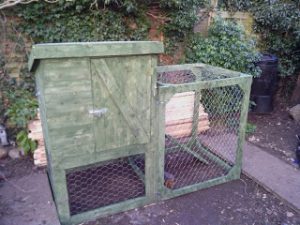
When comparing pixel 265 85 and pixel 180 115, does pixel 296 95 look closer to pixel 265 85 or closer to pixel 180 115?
pixel 265 85

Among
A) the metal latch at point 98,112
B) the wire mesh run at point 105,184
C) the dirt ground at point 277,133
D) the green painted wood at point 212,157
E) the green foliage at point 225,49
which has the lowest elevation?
the dirt ground at point 277,133

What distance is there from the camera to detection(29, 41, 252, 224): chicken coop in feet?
6.59

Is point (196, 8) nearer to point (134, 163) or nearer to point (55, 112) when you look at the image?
point (134, 163)

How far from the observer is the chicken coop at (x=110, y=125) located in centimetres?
201

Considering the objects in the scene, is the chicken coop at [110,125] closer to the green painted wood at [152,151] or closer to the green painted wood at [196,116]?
the green painted wood at [152,151]

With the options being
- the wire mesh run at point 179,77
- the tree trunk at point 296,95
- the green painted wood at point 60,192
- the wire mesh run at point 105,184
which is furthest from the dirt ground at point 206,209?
the tree trunk at point 296,95

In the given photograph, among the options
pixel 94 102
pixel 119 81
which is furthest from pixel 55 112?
pixel 119 81

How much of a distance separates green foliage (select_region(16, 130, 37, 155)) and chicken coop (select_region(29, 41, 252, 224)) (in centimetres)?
71

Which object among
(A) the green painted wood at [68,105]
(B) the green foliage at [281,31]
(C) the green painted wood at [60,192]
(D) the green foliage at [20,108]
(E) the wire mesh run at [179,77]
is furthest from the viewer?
(B) the green foliage at [281,31]

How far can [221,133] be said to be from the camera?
13.3 feet

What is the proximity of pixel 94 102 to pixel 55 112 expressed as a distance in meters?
0.29

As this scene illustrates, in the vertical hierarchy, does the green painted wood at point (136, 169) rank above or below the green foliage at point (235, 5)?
below

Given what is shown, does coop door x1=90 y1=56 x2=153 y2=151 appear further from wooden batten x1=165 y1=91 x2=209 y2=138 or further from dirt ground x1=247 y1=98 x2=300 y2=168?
dirt ground x1=247 y1=98 x2=300 y2=168

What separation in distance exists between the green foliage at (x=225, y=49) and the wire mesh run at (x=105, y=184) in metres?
2.02
